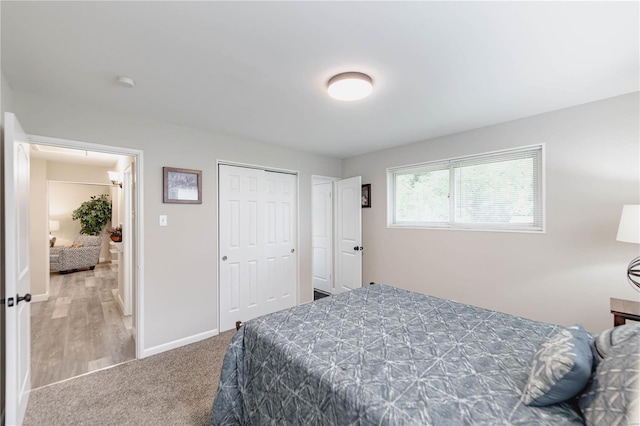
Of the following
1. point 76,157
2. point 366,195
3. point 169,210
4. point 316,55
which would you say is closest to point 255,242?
point 169,210

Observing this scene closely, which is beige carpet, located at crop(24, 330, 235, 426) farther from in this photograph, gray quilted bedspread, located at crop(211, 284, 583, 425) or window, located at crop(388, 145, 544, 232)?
window, located at crop(388, 145, 544, 232)

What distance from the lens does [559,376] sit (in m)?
0.99

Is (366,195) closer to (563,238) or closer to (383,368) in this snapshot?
(563,238)

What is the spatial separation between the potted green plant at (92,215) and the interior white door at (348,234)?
6.78m

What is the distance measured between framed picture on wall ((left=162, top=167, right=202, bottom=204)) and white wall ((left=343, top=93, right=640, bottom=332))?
2880 millimetres

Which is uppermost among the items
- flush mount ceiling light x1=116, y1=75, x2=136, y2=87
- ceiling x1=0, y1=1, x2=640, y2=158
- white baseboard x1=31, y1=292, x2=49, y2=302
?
ceiling x1=0, y1=1, x2=640, y2=158

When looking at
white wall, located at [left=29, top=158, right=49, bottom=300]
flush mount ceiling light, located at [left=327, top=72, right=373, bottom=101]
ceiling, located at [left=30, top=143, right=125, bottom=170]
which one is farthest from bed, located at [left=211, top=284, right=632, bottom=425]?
white wall, located at [left=29, top=158, right=49, bottom=300]

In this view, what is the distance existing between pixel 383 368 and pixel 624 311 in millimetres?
1942

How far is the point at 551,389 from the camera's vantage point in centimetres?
99

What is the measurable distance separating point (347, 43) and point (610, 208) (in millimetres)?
2567

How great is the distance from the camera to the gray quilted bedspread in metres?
1.01

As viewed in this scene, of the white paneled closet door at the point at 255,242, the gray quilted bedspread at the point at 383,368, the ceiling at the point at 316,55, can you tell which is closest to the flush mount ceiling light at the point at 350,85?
the ceiling at the point at 316,55

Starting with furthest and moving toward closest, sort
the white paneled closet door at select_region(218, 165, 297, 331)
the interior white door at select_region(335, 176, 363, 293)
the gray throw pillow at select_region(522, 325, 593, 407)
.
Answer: the interior white door at select_region(335, 176, 363, 293)
the white paneled closet door at select_region(218, 165, 297, 331)
the gray throw pillow at select_region(522, 325, 593, 407)

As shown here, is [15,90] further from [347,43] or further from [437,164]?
[437,164]
